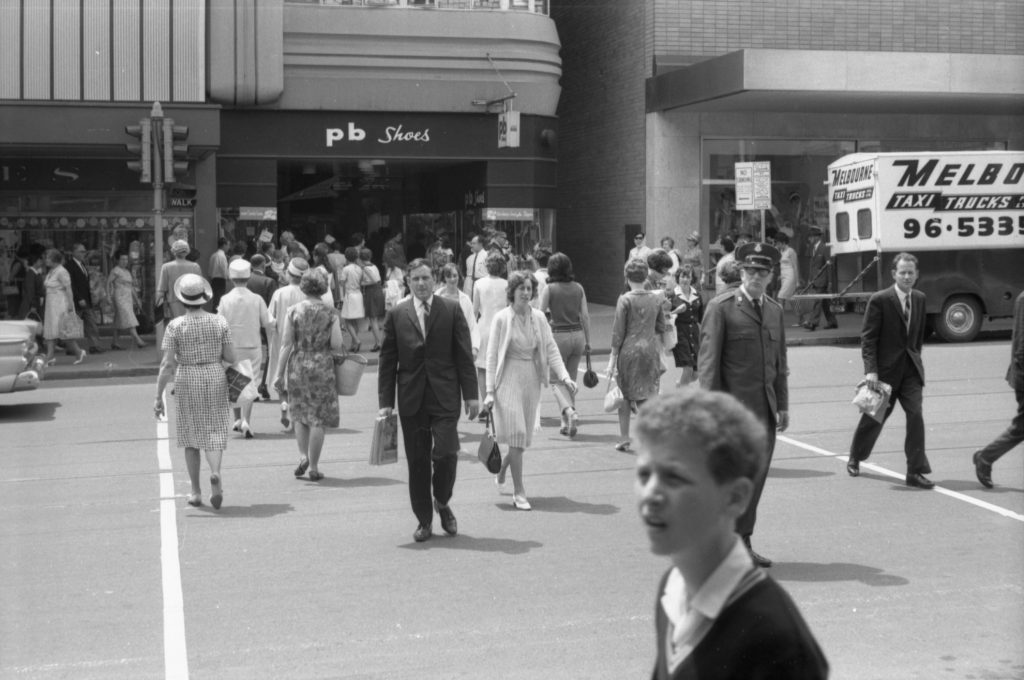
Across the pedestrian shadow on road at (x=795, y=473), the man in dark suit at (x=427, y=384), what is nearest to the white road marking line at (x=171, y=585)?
the man in dark suit at (x=427, y=384)

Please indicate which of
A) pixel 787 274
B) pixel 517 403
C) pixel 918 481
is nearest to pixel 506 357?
pixel 517 403

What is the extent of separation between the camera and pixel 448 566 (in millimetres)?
7984

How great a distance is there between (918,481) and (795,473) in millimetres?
1100

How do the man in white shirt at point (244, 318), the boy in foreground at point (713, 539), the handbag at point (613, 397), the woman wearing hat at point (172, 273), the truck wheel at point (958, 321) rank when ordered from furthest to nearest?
the truck wheel at point (958, 321)
the woman wearing hat at point (172, 273)
the man in white shirt at point (244, 318)
the handbag at point (613, 397)
the boy in foreground at point (713, 539)

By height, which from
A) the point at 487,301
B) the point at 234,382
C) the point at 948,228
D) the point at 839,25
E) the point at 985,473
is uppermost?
the point at 839,25

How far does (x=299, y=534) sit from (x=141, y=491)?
225 centimetres

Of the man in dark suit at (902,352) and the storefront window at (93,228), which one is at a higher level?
the storefront window at (93,228)

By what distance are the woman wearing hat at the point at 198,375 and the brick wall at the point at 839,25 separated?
20.0 metres

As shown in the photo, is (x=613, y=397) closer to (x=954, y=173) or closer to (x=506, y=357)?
→ (x=506, y=357)

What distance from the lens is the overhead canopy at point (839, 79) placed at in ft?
80.7

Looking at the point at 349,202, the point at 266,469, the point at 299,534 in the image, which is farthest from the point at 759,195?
the point at 299,534

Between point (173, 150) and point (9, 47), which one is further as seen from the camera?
point (9, 47)

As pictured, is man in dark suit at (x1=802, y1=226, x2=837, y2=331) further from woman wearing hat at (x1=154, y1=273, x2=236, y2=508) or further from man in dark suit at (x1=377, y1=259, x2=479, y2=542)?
man in dark suit at (x1=377, y1=259, x2=479, y2=542)

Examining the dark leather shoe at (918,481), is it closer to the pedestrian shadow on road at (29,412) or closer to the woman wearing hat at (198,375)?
the woman wearing hat at (198,375)
